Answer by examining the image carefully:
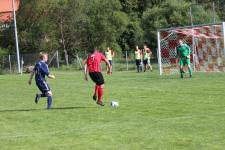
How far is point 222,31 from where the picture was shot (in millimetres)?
28641

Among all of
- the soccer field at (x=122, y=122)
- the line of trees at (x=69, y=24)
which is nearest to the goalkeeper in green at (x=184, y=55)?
the soccer field at (x=122, y=122)

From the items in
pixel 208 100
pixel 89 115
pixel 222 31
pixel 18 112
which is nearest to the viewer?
pixel 89 115

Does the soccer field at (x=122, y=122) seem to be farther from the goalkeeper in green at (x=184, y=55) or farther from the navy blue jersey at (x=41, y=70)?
the goalkeeper in green at (x=184, y=55)

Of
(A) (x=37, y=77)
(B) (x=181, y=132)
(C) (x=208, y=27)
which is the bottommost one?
(B) (x=181, y=132)

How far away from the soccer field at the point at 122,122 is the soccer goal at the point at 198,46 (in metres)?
9.75

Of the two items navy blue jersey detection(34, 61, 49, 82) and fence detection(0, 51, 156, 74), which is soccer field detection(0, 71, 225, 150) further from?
Result: fence detection(0, 51, 156, 74)

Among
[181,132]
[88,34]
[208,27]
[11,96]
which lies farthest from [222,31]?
[88,34]

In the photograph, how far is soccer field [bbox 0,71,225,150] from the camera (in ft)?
32.9

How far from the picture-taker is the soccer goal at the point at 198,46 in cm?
2955

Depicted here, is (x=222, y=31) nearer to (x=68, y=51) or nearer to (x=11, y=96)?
(x=11, y=96)

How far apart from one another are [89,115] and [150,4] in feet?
181

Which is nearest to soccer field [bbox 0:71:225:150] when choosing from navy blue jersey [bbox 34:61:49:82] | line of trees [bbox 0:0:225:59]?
navy blue jersey [bbox 34:61:49:82]

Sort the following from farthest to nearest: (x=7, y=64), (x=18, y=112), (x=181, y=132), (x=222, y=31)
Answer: (x=7, y=64) < (x=222, y=31) < (x=18, y=112) < (x=181, y=132)

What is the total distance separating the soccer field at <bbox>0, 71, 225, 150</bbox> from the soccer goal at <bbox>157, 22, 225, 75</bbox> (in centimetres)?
975
